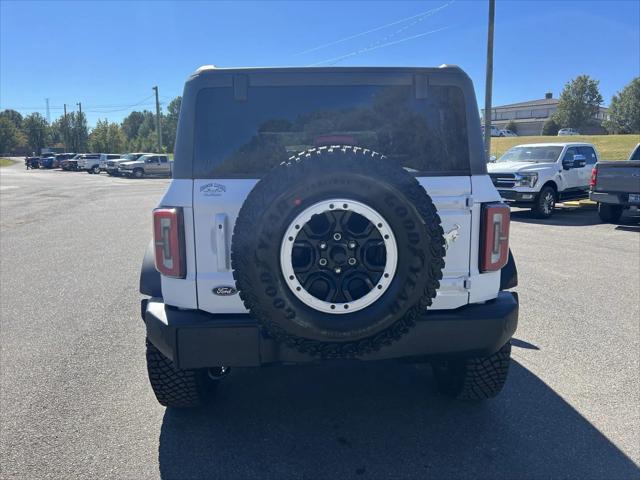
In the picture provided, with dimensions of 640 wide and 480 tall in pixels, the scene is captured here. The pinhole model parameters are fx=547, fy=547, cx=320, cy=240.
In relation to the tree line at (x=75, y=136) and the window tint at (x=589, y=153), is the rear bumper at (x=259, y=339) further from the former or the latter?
the tree line at (x=75, y=136)

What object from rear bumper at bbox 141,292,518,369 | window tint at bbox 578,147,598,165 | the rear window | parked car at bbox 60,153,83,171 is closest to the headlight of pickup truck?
window tint at bbox 578,147,598,165

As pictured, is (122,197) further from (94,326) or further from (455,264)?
(455,264)

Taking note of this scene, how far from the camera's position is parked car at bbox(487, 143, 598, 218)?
13.6 m

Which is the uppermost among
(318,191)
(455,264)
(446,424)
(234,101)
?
(234,101)

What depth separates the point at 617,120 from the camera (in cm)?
8050

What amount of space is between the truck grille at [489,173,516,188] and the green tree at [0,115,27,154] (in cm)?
11182

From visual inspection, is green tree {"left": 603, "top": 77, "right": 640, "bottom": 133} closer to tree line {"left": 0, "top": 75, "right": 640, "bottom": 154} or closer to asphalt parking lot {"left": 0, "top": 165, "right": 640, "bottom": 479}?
tree line {"left": 0, "top": 75, "right": 640, "bottom": 154}

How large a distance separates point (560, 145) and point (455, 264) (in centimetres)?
1347

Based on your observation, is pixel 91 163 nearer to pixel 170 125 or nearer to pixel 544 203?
pixel 544 203

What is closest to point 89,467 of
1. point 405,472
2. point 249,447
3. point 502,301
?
point 249,447

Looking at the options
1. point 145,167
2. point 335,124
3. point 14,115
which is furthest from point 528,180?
point 14,115

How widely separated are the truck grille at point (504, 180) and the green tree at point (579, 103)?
262ft

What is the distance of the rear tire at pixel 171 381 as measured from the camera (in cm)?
328

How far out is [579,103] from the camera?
8425cm
